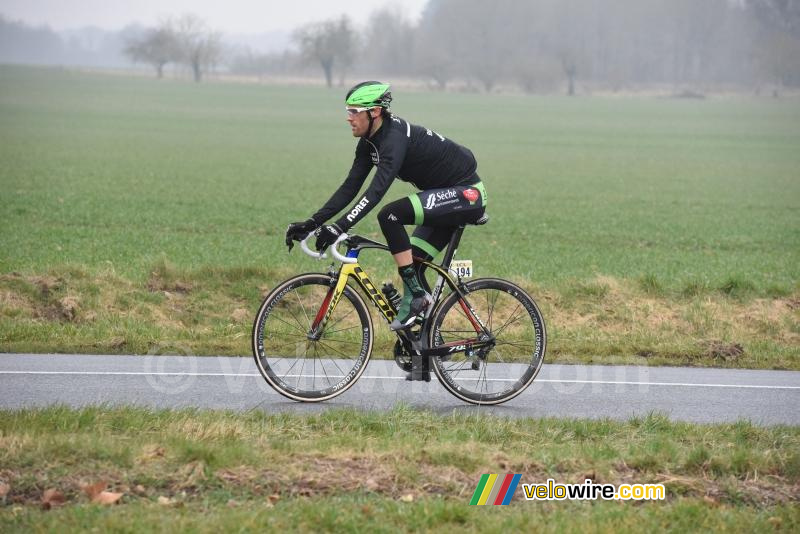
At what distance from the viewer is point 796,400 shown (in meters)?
8.31

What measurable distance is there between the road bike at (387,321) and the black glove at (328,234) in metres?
0.13

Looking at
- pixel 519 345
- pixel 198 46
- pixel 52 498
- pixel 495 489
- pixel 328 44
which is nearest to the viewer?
pixel 52 498

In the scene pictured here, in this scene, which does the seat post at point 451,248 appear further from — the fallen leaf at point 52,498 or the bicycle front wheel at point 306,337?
the fallen leaf at point 52,498

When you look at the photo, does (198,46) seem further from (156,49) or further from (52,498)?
(52,498)

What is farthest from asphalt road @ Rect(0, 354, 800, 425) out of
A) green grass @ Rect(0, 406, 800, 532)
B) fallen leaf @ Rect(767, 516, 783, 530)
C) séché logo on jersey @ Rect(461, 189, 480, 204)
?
fallen leaf @ Rect(767, 516, 783, 530)

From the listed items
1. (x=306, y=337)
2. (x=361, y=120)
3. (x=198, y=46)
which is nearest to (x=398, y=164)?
(x=361, y=120)

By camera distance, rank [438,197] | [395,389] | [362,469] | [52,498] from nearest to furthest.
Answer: [52,498] → [362,469] → [438,197] → [395,389]

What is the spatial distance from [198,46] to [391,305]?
17631cm

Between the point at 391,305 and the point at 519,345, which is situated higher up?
the point at 391,305

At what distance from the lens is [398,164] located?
719 centimetres

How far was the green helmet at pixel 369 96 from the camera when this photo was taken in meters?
7.13

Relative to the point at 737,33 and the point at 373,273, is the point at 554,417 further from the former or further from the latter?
the point at 737,33

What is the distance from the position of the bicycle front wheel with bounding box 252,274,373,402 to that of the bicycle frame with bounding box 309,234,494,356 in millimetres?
37

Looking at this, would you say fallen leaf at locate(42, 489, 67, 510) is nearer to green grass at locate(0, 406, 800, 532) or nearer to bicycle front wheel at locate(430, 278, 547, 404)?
green grass at locate(0, 406, 800, 532)
